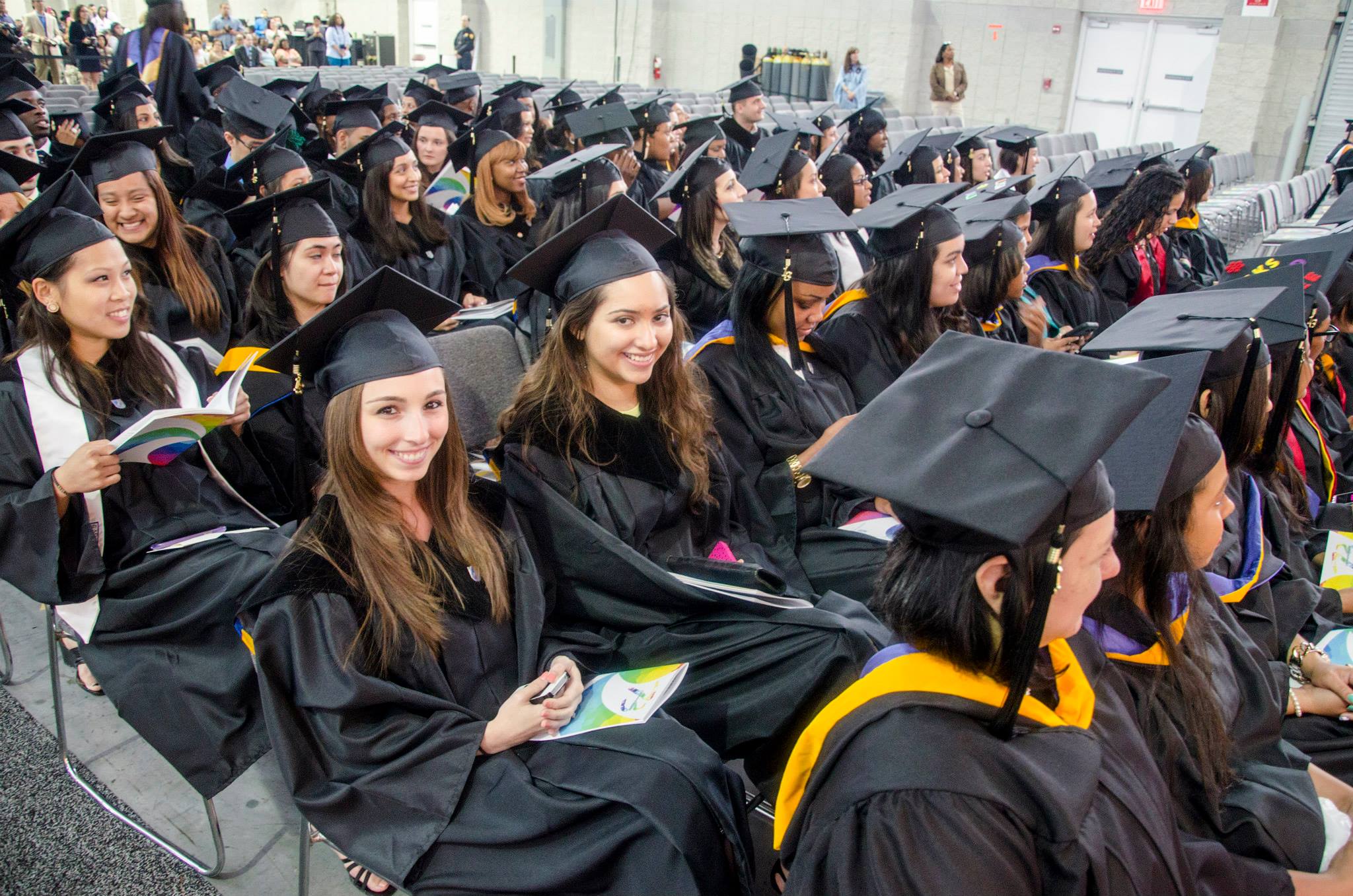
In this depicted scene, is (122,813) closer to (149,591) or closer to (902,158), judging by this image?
(149,591)

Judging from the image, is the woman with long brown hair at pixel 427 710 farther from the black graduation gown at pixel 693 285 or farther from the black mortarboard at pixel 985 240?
the black mortarboard at pixel 985 240

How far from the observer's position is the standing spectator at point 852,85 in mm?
15258

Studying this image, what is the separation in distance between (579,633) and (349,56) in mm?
20016

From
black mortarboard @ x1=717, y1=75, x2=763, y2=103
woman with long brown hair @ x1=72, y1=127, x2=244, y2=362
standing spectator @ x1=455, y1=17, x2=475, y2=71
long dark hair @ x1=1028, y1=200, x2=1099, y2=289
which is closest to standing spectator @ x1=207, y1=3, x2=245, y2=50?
standing spectator @ x1=455, y1=17, x2=475, y2=71

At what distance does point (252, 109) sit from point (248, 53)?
12361 mm

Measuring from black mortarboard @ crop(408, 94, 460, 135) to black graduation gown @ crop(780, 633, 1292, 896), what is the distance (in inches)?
235

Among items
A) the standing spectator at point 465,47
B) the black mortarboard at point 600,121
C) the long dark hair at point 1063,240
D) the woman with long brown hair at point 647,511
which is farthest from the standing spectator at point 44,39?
the woman with long brown hair at point 647,511

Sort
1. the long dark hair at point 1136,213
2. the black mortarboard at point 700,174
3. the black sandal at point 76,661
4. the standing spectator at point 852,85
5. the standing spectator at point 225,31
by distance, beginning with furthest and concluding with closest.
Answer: the standing spectator at point 225,31, the standing spectator at point 852,85, the long dark hair at point 1136,213, the black mortarboard at point 700,174, the black sandal at point 76,661

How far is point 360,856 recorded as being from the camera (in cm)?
169

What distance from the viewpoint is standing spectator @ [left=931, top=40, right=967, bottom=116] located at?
14688 millimetres

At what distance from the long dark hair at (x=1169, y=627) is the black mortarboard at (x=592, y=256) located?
4.41 feet

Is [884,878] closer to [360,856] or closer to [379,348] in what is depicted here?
[360,856]

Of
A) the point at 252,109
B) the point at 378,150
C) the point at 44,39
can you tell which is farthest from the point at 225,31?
the point at 378,150

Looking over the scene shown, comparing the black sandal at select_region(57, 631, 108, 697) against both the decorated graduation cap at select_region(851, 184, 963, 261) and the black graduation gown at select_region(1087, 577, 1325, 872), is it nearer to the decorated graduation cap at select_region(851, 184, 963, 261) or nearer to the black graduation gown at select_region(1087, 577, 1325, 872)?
the black graduation gown at select_region(1087, 577, 1325, 872)
